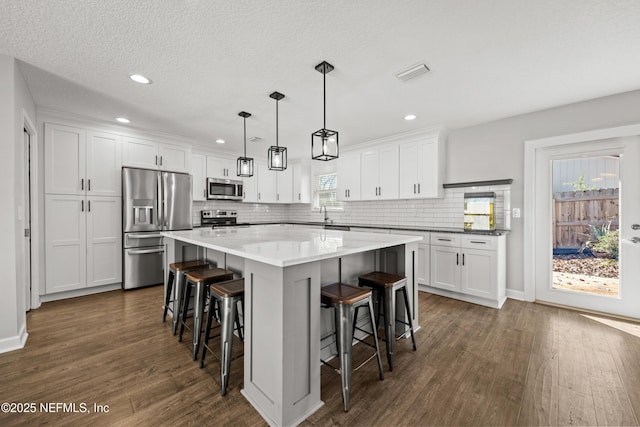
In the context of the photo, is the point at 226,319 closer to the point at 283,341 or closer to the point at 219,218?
the point at 283,341

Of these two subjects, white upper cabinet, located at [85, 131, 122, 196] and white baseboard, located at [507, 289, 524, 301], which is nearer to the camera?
white baseboard, located at [507, 289, 524, 301]

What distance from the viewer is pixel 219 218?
5605 mm

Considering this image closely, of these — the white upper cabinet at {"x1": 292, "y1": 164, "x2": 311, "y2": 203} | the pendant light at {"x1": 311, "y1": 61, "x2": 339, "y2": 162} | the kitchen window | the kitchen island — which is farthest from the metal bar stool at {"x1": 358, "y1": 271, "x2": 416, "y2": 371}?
the white upper cabinet at {"x1": 292, "y1": 164, "x2": 311, "y2": 203}

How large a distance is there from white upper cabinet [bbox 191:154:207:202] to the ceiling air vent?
4001 mm

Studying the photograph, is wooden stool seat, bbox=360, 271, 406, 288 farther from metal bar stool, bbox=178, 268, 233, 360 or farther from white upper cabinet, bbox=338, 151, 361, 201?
white upper cabinet, bbox=338, 151, 361, 201

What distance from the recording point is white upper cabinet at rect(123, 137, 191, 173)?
4.10 m

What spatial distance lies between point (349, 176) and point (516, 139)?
2.60 metres

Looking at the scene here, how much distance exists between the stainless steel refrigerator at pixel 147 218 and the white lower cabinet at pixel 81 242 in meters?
0.16

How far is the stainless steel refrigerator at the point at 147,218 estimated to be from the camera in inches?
155

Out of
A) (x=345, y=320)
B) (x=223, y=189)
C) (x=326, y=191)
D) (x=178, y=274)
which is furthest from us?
(x=326, y=191)

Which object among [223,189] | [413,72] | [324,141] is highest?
[413,72]

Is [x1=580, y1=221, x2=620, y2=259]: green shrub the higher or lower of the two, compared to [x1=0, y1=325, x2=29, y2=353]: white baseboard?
higher

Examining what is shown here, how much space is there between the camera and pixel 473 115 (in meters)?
3.54

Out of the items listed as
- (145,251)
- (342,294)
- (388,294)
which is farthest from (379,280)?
(145,251)
